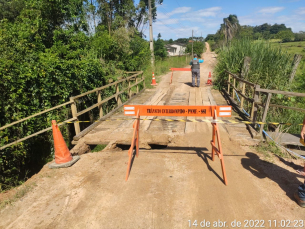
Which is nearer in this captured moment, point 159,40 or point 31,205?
point 31,205

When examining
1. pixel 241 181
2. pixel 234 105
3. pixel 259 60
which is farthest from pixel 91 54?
pixel 241 181

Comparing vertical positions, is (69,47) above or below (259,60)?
above

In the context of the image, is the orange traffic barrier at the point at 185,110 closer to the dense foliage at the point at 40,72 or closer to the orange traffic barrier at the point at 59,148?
the orange traffic barrier at the point at 59,148

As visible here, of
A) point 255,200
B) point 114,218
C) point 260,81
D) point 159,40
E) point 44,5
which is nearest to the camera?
point 114,218

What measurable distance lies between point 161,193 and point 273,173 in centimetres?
224

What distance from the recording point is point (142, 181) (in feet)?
13.4

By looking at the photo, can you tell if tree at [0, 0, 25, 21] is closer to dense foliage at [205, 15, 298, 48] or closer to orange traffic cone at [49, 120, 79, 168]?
dense foliage at [205, 15, 298, 48]

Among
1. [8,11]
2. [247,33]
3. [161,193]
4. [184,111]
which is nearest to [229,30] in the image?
[247,33]

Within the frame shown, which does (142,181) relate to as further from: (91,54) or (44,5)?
(44,5)

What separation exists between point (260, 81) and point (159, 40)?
4272cm

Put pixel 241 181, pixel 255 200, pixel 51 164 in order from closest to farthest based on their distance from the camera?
pixel 255 200
pixel 241 181
pixel 51 164
